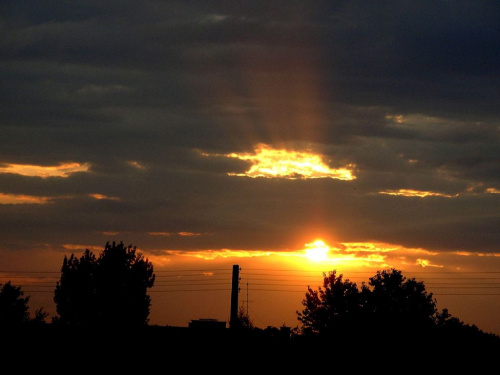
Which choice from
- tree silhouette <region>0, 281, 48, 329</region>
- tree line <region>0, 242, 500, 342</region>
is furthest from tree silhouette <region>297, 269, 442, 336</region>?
tree silhouette <region>0, 281, 48, 329</region>

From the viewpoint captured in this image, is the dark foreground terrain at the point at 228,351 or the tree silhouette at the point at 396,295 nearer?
the dark foreground terrain at the point at 228,351

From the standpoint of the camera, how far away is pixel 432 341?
130ft

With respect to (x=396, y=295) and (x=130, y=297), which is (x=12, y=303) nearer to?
(x=130, y=297)

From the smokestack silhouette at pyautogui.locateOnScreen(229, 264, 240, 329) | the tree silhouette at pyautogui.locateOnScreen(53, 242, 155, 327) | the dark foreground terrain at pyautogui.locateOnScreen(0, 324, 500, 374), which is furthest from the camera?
the tree silhouette at pyautogui.locateOnScreen(53, 242, 155, 327)

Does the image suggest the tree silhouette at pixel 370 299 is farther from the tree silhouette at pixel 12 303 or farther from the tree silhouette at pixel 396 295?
the tree silhouette at pixel 12 303

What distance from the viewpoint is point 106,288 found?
102 m

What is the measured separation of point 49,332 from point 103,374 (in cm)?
653

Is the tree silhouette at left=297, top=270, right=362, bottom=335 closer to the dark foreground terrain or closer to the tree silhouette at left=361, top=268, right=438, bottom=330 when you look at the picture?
the tree silhouette at left=361, top=268, right=438, bottom=330

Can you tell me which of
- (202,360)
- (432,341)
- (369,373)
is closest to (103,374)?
(202,360)

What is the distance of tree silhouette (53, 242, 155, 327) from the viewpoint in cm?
9775

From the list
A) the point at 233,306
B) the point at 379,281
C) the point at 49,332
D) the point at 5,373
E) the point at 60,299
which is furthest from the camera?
the point at 379,281

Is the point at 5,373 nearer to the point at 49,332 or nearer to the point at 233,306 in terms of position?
the point at 49,332

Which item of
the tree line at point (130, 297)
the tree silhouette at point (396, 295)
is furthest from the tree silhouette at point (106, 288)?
the tree silhouette at point (396, 295)

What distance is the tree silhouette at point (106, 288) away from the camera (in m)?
97.8
